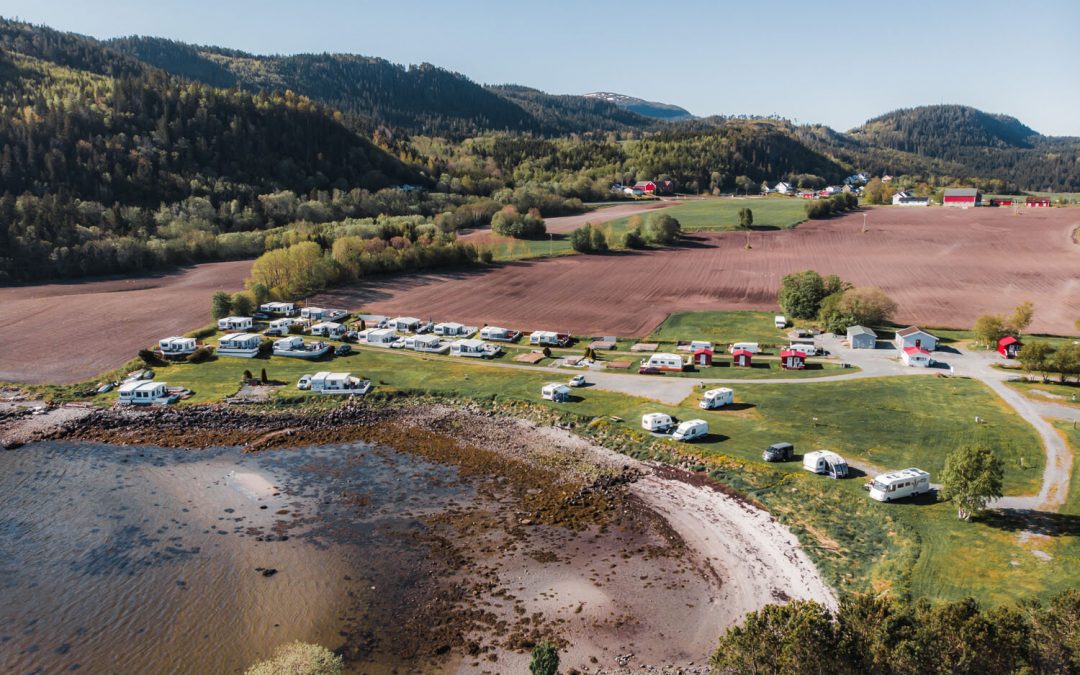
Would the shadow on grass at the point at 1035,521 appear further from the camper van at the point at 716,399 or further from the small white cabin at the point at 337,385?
the small white cabin at the point at 337,385

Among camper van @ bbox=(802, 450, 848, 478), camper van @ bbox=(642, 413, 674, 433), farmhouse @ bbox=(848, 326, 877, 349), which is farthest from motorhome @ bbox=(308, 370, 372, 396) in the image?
farmhouse @ bbox=(848, 326, 877, 349)

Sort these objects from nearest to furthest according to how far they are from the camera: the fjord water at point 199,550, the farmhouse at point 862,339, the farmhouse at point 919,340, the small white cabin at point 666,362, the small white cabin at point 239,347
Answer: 1. the fjord water at point 199,550
2. the small white cabin at point 666,362
3. the farmhouse at point 919,340
4. the farmhouse at point 862,339
5. the small white cabin at point 239,347

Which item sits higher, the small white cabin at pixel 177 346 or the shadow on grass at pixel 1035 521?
the small white cabin at pixel 177 346

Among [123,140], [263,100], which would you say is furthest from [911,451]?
[263,100]

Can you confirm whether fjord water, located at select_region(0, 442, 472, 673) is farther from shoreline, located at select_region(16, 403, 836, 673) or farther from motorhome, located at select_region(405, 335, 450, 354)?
motorhome, located at select_region(405, 335, 450, 354)

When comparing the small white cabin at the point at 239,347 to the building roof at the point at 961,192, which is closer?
the small white cabin at the point at 239,347

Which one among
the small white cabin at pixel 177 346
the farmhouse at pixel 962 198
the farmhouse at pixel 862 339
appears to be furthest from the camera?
the farmhouse at pixel 962 198

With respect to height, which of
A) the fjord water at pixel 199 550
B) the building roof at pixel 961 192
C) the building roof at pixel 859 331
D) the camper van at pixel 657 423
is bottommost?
the fjord water at pixel 199 550

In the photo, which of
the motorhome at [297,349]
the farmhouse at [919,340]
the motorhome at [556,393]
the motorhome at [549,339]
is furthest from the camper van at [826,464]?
the motorhome at [297,349]

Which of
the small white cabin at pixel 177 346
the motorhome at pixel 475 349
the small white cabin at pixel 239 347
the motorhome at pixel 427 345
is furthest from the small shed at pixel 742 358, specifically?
the small white cabin at pixel 177 346
